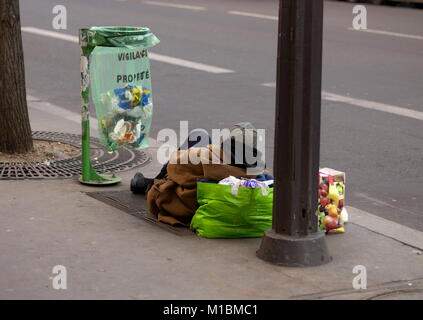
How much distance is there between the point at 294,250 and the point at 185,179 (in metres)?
1.05

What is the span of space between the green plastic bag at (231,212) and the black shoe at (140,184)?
0.98 meters

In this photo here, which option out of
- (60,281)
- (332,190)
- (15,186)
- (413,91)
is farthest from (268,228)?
(413,91)

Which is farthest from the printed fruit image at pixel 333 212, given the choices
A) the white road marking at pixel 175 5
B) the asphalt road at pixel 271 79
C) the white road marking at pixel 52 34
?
the white road marking at pixel 175 5

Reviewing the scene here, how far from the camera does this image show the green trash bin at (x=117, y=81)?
699 cm

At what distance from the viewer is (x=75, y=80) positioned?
12.6 metres

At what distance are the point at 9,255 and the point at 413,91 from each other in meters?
7.41

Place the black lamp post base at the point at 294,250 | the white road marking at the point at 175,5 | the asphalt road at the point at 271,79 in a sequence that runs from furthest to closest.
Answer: the white road marking at the point at 175,5, the asphalt road at the point at 271,79, the black lamp post base at the point at 294,250

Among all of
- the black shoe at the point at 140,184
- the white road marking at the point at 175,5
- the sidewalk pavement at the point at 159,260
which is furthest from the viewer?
the white road marking at the point at 175,5

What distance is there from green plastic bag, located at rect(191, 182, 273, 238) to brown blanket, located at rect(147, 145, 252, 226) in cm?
12

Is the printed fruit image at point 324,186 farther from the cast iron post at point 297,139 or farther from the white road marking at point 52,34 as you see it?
the white road marking at point 52,34

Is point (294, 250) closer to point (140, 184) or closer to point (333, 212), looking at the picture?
point (333, 212)
